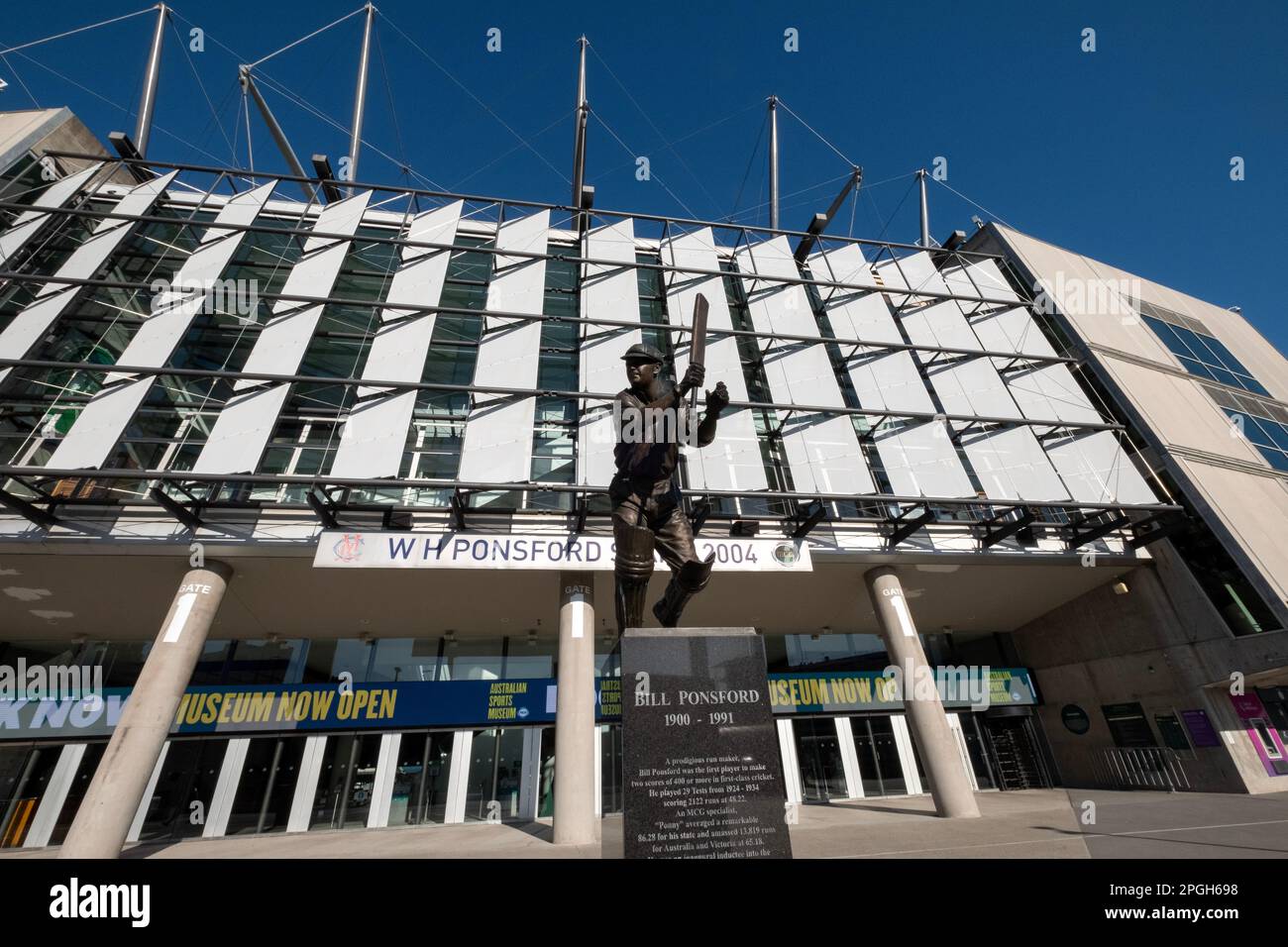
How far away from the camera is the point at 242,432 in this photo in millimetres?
13391

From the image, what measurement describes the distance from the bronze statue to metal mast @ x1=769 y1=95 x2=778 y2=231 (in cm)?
2064

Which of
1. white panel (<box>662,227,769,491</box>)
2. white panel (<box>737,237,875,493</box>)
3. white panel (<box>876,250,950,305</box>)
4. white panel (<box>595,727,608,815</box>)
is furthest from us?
white panel (<box>876,250,950,305</box>)

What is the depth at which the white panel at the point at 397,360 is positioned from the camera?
13523 mm

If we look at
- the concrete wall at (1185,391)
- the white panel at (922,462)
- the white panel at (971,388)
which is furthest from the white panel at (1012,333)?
the white panel at (922,462)

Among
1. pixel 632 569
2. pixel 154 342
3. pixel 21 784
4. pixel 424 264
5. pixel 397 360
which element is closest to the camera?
pixel 632 569

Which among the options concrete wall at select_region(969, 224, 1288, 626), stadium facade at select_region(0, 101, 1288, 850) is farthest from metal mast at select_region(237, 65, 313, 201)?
concrete wall at select_region(969, 224, 1288, 626)

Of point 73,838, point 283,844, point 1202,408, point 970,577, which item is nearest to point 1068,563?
point 970,577

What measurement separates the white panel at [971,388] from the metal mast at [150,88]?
1164 inches

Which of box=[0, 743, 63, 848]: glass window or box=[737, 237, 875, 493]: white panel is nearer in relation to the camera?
box=[0, 743, 63, 848]: glass window

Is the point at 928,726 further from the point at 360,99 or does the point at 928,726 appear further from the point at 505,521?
the point at 360,99

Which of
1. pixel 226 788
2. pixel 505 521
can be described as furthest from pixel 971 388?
pixel 226 788

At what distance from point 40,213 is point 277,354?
10.6 meters

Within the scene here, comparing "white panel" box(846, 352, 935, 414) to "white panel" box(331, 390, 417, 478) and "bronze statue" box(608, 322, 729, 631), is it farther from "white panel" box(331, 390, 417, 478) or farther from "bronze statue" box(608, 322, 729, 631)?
"white panel" box(331, 390, 417, 478)

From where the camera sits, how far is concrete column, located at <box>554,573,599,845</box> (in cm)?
1113
